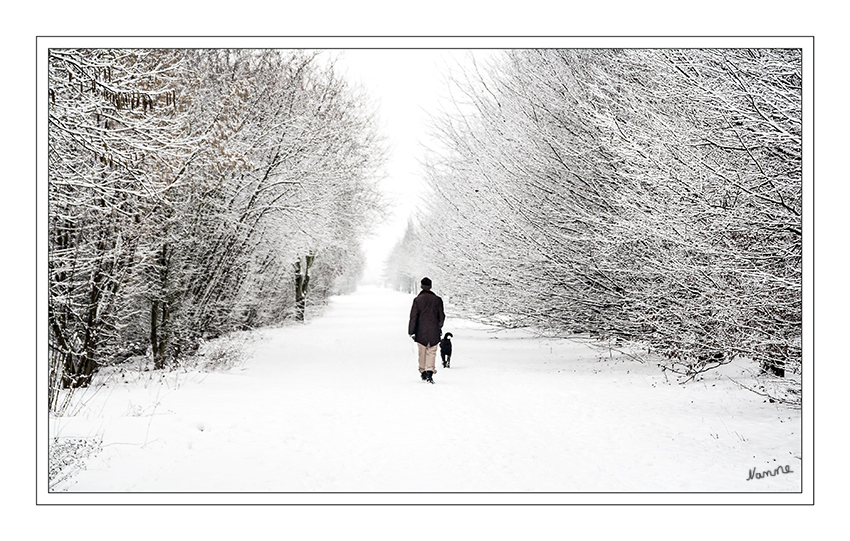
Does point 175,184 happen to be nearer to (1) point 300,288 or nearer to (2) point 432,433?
(2) point 432,433

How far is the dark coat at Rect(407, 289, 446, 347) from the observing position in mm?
10250

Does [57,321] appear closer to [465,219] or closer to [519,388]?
[519,388]

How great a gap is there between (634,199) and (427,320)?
12.7 ft

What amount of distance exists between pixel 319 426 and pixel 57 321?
162 inches

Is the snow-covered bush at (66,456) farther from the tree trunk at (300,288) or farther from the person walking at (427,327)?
the tree trunk at (300,288)

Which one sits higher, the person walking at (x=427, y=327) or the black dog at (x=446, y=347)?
the person walking at (x=427, y=327)

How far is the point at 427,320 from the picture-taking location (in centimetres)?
1031

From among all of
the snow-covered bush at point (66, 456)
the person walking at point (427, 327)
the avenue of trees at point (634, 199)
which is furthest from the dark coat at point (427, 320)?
the snow-covered bush at point (66, 456)

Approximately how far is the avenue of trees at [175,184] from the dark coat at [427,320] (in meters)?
3.88

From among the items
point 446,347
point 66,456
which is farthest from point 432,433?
point 446,347

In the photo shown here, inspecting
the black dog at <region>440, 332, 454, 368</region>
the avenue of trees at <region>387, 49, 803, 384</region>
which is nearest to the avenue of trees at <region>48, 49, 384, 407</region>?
the avenue of trees at <region>387, 49, 803, 384</region>

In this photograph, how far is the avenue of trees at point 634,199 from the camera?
18.8ft

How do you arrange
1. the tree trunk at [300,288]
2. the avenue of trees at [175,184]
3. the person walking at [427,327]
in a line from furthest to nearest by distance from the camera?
the tree trunk at [300,288] → the person walking at [427,327] → the avenue of trees at [175,184]

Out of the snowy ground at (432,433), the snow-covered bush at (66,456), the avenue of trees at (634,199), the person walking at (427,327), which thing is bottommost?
the snowy ground at (432,433)
